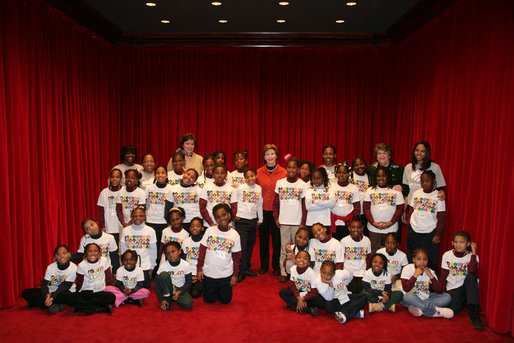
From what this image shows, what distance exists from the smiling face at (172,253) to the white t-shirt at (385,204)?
2026 mm

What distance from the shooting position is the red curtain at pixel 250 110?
3852mm

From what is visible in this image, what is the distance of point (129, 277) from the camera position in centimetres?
404

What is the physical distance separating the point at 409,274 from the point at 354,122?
3.48 metres

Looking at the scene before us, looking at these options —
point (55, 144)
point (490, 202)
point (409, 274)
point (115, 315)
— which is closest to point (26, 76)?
point (55, 144)

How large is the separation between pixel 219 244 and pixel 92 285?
3.93 ft

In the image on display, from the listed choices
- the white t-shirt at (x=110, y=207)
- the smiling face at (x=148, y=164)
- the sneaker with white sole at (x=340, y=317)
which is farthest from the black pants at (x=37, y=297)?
the sneaker with white sole at (x=340, y=317)

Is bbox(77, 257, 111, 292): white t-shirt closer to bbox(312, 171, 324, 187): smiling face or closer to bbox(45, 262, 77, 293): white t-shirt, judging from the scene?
bbox(45, 262, 77, 293): white t-shirt

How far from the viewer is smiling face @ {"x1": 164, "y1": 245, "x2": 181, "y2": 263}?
157 inches

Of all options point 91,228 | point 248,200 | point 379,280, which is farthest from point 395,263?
point 91,228

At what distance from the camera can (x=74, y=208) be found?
5.36m

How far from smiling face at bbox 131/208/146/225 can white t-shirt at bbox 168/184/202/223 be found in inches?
17.4

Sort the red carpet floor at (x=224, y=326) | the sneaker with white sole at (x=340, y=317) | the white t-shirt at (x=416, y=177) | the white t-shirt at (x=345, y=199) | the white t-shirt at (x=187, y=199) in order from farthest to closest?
the white t-shirt at (x=187, y=199)
the white t-shirt at (x=345, y=199)
the white t-shirt at (x=416, y=177)
the sneaker with white sole at (x=340, y=317)
the red carpet floor at (x=224, y=326)

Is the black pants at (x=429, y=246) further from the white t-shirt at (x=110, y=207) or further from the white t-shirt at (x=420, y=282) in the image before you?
the white t-shirt at (x=110, y=207)

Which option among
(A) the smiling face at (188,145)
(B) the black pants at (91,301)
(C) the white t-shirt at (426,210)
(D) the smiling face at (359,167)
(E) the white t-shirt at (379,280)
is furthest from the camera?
(A) the smiling face at (188,145)
